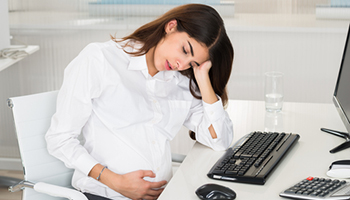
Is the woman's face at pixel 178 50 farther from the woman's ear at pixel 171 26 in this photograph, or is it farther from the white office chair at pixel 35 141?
the white office chair at pixel 35 141

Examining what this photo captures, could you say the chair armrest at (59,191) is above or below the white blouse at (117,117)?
below

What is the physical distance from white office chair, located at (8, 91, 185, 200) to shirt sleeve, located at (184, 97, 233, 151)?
484mm

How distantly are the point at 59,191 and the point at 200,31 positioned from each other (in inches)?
25.3

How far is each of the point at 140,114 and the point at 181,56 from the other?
0.24 metres

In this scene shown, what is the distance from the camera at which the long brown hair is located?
4.28 ft

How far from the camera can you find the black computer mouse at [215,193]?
1013mm

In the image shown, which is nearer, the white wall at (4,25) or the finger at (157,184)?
the finger at (157,184)

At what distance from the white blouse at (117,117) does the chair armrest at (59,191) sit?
89 mm

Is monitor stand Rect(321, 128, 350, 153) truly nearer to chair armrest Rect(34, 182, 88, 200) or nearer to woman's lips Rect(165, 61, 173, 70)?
woman's lips Rect(165, 61, 173, 70)

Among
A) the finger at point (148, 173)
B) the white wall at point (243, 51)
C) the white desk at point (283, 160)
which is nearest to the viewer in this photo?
the white desk at point (283, 160)

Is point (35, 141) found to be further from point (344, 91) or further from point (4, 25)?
point (4, 25)

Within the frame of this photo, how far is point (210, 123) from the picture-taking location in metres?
1.50

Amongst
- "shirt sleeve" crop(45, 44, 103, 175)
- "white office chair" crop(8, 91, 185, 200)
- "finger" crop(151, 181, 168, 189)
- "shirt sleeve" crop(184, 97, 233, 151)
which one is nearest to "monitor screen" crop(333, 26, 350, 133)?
"shirt sleeve" crop(184, 97, 233, 151)

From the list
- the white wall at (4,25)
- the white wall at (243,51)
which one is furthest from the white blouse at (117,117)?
the white wall at (4,25)
